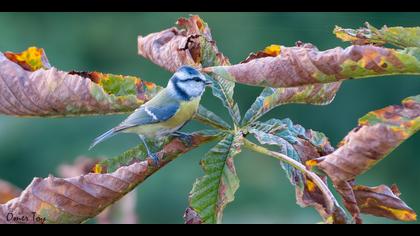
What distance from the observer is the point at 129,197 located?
63.0 inches

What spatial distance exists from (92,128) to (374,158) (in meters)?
3.45

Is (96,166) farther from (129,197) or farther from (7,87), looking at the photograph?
(7,87)

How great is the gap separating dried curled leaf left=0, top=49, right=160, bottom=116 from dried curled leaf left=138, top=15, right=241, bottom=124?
0.58 ft

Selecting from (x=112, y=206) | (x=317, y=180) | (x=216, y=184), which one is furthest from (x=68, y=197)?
(x=317, y=180)

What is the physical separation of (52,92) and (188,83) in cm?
53

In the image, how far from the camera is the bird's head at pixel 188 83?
72.8 inches

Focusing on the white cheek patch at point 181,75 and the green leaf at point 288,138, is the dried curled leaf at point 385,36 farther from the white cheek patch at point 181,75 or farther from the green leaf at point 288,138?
the white cheek patch at point 181,75

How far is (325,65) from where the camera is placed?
1348 mm

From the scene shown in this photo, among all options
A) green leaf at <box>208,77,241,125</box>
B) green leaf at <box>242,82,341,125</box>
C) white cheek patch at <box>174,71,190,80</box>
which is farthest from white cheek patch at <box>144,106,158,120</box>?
green leaf at <box>242,82,341,125</box>

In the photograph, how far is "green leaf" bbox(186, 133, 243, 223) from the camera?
5.08 ft

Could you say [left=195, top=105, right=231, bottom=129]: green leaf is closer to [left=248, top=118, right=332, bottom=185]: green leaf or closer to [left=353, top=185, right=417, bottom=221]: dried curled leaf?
[left=248, top=118, right=332, bottom=185]: green leaf

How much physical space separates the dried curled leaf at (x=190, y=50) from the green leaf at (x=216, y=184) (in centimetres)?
11

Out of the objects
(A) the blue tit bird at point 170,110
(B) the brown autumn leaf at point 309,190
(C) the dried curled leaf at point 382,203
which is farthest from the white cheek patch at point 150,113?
(C) the dried curled leaf at point 382,203

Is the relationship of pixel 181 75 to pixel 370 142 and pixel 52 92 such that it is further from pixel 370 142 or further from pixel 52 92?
pixel 370 142
